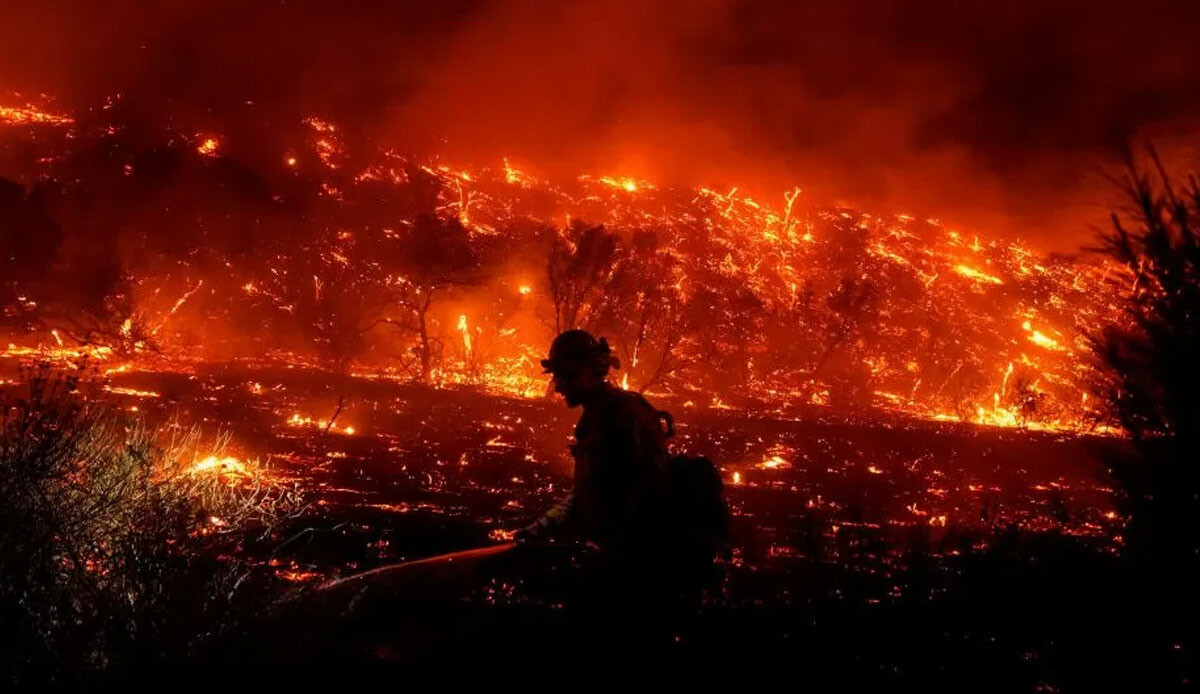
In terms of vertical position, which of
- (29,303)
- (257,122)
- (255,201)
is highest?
(257,122)

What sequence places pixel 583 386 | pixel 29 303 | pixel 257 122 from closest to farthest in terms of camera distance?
pixel 583 386 → pixel 29 303 → pixel 257 122

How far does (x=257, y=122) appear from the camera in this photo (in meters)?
72.8

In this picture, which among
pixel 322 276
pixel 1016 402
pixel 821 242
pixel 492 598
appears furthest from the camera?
pixel 821 242

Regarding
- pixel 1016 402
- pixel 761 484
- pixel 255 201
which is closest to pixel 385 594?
pixel 761 484

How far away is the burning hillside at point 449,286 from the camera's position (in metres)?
40.5

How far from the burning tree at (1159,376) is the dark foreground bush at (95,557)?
6191mm

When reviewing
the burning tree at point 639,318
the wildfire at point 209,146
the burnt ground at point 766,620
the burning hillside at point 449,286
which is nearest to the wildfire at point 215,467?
the burnt ground at point 766,620

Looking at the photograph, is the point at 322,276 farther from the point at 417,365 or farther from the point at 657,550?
the point at 657,550

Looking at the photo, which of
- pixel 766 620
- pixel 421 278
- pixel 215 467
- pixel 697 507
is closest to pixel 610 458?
pixel 697 507

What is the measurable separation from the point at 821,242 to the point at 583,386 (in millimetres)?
104337

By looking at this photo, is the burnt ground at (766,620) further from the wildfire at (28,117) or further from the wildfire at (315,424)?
the wildfire at (28,117)

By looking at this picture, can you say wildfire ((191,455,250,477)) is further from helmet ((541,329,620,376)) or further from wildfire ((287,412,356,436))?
helmet ((541,329,620,376))

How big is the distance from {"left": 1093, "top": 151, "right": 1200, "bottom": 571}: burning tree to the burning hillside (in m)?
25.6

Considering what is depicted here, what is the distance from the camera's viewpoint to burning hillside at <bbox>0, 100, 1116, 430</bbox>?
40500 mm
